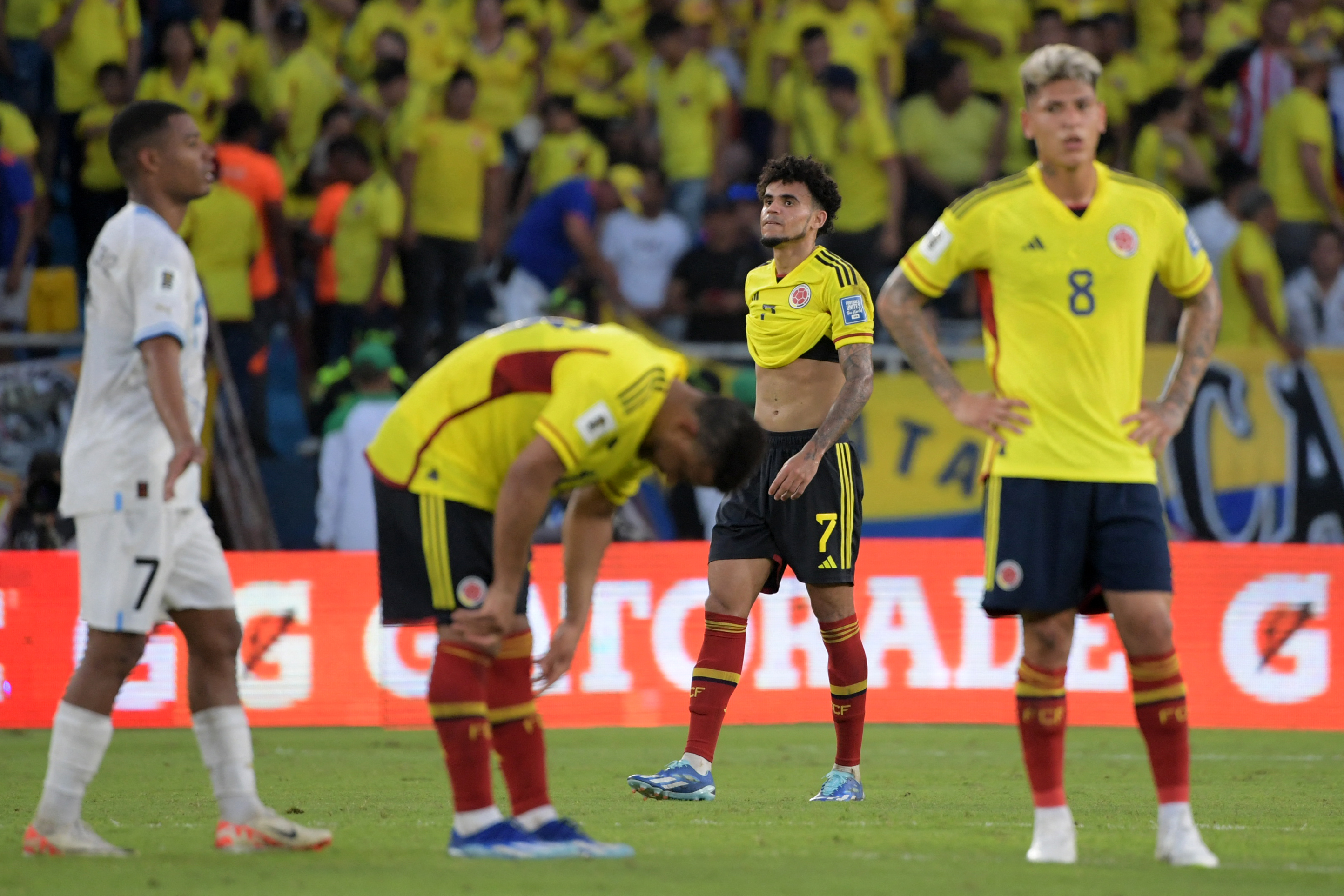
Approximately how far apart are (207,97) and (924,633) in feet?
23.8

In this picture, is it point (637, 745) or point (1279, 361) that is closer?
point (637, 745)

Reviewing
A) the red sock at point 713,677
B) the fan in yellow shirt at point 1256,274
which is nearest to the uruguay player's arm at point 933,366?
the red sock at point 713,677

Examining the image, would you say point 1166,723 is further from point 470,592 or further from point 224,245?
point 224,245

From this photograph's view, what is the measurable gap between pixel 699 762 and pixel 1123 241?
9.81ft

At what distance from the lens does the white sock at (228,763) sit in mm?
5551

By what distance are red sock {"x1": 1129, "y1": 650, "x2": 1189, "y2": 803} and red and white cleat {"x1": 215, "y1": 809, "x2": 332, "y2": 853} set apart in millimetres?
2614

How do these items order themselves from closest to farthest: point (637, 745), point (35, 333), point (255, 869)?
point (255, 869) < point (637, 745) < point (35, 333)

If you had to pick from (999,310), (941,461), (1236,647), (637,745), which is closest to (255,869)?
(999,310)

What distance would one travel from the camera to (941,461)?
1338 cm

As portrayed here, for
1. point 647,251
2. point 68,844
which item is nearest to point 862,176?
point 647,251

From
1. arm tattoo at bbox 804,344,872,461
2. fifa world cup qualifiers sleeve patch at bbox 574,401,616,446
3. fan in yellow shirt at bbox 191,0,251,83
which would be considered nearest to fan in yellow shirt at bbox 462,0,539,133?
fan in yellow shirt at bbox 191,0,251,83

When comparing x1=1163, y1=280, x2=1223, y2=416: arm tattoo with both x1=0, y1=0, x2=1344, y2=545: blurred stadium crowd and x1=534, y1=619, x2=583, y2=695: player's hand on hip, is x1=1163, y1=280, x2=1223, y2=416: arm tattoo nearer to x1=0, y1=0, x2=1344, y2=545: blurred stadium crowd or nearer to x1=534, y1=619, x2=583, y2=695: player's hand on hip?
x1=534, y1=619, x2=583, y2=695: player's hand on hip

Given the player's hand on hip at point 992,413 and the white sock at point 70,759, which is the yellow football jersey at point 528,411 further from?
the white sock at point 70,759

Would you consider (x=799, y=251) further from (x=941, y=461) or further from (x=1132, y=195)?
(x=941, y=461)
